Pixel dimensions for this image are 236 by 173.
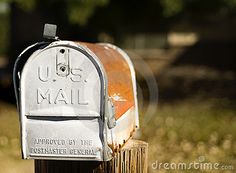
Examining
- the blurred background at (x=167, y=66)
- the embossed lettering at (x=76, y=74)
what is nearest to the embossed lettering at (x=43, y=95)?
the embossed lettering at (x=76, y=74)

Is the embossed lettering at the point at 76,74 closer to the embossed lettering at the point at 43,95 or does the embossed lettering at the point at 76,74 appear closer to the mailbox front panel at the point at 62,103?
the mailbox front panel at the point at 62,103

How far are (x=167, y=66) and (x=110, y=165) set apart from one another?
1899 cm

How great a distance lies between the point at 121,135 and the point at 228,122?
572cm

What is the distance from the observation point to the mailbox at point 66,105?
296 centimetres

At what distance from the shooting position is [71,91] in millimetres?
2977

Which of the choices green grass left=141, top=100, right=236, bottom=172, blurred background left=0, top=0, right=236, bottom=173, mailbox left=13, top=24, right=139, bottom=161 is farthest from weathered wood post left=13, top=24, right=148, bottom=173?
blurred background left=0, top=0, right=236, bottom=173

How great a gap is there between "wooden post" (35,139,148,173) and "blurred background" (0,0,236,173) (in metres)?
2.43

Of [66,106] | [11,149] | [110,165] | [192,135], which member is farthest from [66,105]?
[192,135]

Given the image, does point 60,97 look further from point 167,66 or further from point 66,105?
point 167,66

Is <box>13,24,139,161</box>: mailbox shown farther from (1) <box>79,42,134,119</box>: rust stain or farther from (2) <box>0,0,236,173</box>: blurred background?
(2) <box>0,0,236,173</box>: blurred background

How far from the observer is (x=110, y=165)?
3092mm

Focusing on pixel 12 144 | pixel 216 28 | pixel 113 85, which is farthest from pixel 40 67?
pixel 216 28

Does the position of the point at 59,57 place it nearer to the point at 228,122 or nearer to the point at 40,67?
the point at 40,67

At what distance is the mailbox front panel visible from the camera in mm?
2969
